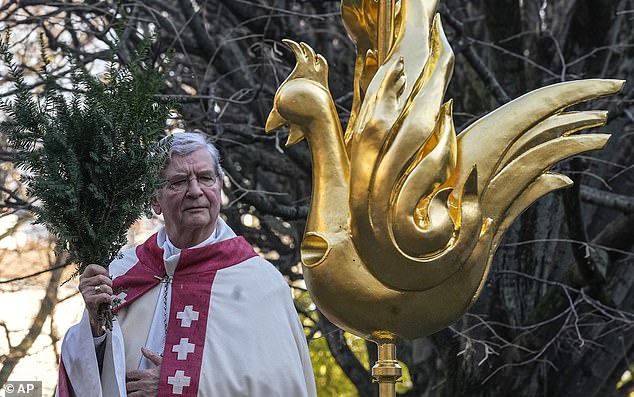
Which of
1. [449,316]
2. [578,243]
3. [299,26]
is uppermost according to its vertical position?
[299,26]

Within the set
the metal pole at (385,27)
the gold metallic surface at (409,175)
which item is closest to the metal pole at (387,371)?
the gold metallic surface at (409,175)

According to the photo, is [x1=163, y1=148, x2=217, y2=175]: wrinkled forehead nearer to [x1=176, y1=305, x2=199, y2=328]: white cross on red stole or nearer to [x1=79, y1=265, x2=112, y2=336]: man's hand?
[x1=176, y1=305, x2=199, y2=328]: white cross on red stole

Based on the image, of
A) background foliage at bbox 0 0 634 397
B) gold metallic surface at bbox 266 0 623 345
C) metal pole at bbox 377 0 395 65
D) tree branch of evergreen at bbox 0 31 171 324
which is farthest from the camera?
background foliage at bbox 0 0 634 397

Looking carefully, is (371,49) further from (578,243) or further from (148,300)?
(578,243)

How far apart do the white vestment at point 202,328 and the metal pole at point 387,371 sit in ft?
4.14

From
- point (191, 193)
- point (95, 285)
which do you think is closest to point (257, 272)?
point (191, 193)

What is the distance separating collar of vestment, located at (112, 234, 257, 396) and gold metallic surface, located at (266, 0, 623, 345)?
55.0 inches

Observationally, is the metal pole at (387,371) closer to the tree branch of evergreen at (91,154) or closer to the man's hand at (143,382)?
the tree branch of evergreen at (91,154)

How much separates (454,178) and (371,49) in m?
0.45

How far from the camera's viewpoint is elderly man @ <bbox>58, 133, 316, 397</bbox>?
180 inches

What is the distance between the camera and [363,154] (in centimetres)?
349

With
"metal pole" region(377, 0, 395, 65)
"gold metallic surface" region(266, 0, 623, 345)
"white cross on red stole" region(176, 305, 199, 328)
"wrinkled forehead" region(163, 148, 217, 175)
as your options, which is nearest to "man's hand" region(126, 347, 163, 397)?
"white cross on red stole" region(176, 305, 199, 328)

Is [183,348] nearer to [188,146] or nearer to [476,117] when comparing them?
[188,146]

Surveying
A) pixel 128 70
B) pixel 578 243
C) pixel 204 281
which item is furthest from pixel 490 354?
pixel 128 70
